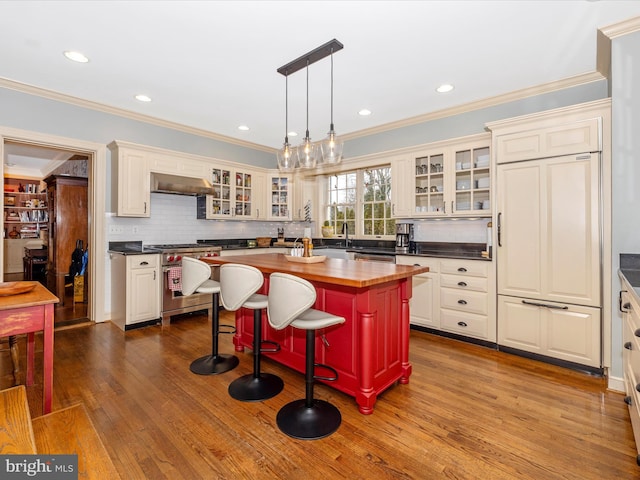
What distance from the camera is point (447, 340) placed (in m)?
3.69

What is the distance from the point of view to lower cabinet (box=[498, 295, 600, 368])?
279 cm

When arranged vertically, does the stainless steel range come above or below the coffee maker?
below

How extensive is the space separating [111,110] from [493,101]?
191 inches

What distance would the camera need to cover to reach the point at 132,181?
4.21m

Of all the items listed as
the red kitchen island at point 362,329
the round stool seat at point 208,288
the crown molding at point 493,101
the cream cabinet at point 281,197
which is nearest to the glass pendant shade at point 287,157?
the red kitchen island at point 362,329

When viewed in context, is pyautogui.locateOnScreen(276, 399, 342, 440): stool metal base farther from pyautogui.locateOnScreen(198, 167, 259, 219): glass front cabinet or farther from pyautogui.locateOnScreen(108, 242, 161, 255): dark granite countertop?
pyautogui.locateOnScreen(198, 167, 259, 219): glass front cabinet

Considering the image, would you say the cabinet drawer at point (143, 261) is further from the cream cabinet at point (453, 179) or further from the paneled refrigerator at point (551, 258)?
the paneled refrigerator at point (551, 258)

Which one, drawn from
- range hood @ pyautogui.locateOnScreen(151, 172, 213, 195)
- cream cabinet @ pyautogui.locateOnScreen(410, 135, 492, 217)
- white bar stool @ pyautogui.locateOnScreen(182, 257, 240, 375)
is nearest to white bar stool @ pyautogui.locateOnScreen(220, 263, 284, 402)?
white bar stool @ pyautogui.locateOnScreen(182, 257, 240, 375)

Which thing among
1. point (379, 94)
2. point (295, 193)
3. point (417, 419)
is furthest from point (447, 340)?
point (295, 193)

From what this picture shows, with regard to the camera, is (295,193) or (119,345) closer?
(119,345)

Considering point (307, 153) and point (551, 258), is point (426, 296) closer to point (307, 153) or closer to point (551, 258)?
point (551, 258)

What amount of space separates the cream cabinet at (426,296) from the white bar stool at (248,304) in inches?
81.4

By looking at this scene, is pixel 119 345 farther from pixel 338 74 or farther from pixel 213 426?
pixel 338 74

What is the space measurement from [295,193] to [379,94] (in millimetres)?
2638
